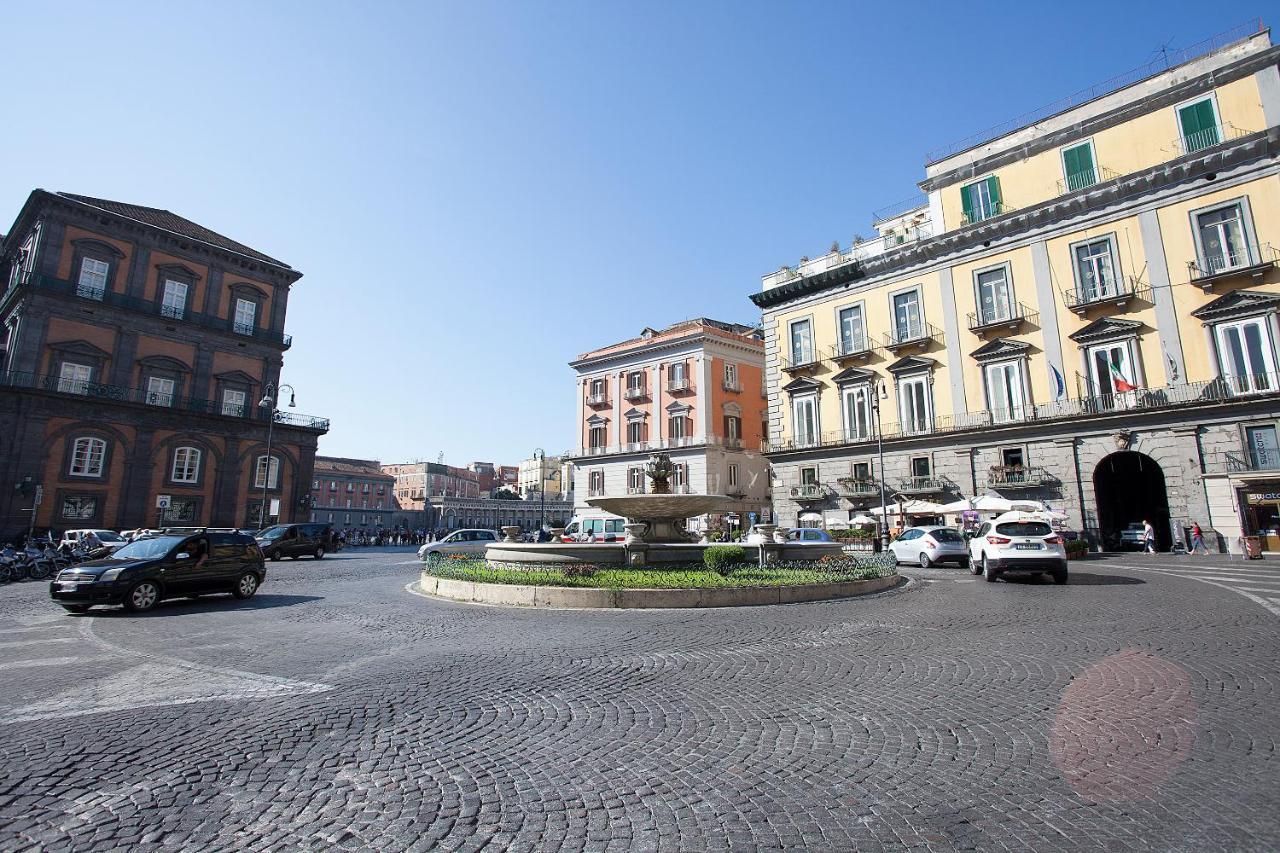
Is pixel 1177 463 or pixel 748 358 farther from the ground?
pixel 748 358

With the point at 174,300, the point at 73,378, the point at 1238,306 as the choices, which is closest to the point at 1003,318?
the point at 1238,306

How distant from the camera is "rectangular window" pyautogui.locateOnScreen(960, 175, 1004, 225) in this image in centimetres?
3011

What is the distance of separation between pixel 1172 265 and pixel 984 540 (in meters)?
18.1

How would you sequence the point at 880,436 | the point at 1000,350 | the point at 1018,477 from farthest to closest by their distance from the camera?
1. the point at 880,436
2. the point at 1000,350
3. the point at 1018,477

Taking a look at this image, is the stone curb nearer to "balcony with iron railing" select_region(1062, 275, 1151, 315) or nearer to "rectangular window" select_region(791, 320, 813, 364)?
"balcony with iron railing" select_region(1062, 275, 1151, 315)

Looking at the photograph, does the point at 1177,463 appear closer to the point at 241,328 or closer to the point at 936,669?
the point at 936,669

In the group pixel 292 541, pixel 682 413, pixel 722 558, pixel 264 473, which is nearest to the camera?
pixel 722 558

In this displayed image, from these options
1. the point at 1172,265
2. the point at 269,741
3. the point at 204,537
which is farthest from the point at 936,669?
the point at 1172,265

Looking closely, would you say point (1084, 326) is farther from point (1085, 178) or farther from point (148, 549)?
point (148, 549)

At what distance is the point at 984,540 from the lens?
51.3 feet

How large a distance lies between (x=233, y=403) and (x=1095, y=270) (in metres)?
47.4

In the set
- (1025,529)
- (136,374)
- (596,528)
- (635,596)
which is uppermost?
(136,374)

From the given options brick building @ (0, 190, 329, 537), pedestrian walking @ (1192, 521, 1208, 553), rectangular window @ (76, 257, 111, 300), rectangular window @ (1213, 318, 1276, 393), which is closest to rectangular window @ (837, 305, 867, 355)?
rectangular window @ (1213, 318, 1276, 393)

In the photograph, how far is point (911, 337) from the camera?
31.7m
